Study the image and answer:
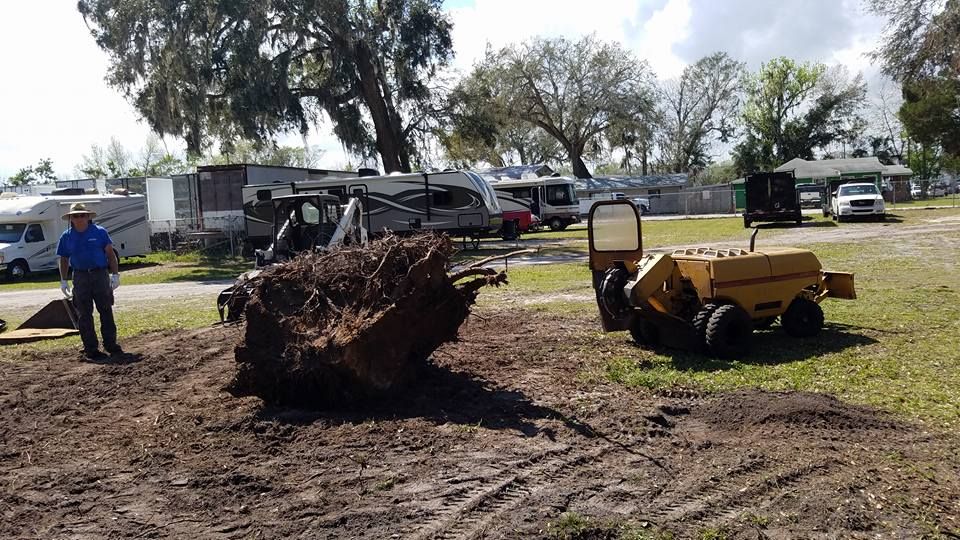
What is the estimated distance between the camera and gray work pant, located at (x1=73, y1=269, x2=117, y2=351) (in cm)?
938

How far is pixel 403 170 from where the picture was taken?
3241cm

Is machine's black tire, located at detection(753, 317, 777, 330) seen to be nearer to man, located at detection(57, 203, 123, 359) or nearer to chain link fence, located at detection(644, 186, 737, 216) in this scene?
man, located at detection(57, 203, 123, 359)

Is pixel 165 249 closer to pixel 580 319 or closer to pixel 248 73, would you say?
pixel 248 73

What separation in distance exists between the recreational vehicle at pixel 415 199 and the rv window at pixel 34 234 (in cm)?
666

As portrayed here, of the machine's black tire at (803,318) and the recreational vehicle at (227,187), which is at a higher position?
the recreational vehicle at (227,187)

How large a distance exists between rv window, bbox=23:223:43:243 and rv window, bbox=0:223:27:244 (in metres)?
0.18

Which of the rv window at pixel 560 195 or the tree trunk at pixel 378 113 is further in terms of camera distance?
the rv window at pixel 560 195

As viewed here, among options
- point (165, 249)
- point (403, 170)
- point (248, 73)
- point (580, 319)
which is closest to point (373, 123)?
point (403, 170)

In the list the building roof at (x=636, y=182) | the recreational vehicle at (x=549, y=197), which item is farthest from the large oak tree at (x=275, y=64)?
the building roof at (x=636, y=182)

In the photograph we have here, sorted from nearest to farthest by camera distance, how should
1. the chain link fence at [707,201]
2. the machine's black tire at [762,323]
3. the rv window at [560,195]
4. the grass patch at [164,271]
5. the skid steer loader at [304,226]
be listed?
the machine's black tire at [762,323], the skid steer loader at [304,226], the grass patch at [164,271], the rv window at [560,195], the chain link fence at [707,201]

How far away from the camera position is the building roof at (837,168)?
68.1 m

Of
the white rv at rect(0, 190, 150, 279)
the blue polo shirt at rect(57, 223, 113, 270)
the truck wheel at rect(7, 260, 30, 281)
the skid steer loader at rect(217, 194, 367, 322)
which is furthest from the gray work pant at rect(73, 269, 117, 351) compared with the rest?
the truck wheel at rect(7, 260, 30, 281)

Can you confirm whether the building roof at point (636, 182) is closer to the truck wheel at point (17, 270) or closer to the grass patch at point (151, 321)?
the truck wheel at point (17, 270)

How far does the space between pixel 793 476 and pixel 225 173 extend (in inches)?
1082
